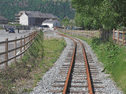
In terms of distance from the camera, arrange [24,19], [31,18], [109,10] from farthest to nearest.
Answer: [24,19] < [31,18] < [109,10]

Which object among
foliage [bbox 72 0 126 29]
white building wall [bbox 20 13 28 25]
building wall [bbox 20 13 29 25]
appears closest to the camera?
foliage [bbox 72 0 126 29]

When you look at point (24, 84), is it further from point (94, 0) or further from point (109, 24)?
point (94, 0)

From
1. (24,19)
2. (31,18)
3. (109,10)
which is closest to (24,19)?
(24,19)

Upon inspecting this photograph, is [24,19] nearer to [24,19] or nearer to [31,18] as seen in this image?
[24,19]

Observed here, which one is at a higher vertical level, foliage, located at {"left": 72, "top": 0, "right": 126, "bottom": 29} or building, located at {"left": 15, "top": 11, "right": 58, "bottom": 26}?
building, located at {"left": 15, "top": 11, "right": 58, "bottom": 26}

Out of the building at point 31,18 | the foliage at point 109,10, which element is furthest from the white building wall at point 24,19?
the foliage at point 109,10

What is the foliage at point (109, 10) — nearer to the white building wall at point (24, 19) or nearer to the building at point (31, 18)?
the building at point (31, 18)

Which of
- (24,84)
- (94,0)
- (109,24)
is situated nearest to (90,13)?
(94,0)

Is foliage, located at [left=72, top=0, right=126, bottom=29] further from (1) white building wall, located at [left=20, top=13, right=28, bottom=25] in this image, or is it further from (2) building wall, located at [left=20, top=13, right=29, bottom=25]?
(1) white building wall, located at [left=20, top=13, right=28, bottom=25]

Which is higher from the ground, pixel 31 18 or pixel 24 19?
pixel 31 18

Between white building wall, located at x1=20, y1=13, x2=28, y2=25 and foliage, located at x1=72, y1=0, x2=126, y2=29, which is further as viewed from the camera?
white building wall, located at x1=20, y1=13, x2=28, y2=25

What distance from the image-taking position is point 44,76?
9.06 m

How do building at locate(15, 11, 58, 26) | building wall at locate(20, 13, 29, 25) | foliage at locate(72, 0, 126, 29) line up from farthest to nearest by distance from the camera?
1. building wall at locate(20, 13, 29, 25)
2. building at locate(15, 11, 58, 26)
3. foliage at locate(72, 0, 126, 29)

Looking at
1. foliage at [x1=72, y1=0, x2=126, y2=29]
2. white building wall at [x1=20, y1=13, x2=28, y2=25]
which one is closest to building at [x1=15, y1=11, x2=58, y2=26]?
white building wall at [x1=20, y1=13, x2=28, y2=25]
